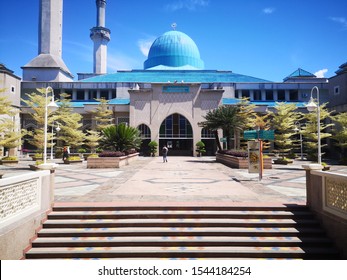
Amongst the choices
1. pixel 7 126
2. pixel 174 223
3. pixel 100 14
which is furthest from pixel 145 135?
pixel 100 14

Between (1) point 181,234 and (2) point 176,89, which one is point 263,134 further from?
(2) point 176,89

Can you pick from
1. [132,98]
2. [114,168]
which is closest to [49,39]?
[132,98]

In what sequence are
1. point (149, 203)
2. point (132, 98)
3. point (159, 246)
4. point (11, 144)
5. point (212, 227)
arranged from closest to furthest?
point (159, 246) → point (212, 227) → point (149, 203) → point (11, 144) → point (132, 98)

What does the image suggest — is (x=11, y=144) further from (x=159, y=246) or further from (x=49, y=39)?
(x=49, y=39)

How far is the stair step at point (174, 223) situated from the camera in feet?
21.0

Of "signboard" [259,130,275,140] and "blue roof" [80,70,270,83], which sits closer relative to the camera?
"signboard" [259,130,275,140]

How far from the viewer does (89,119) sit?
3831cm

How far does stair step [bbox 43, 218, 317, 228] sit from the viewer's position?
21.0 feet

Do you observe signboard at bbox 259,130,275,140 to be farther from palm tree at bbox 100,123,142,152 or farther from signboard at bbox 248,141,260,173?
palm tree at bbox 100,123,142,152

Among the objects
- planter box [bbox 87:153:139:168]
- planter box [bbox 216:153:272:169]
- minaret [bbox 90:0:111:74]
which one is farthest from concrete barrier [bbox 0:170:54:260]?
minaret [bbox 90:0:111:74]

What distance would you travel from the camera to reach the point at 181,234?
Answer: 6.05 meters

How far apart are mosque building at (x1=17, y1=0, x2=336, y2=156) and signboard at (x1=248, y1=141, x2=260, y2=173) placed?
2312 centimetres

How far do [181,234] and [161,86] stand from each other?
3232 centimetres

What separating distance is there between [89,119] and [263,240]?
36920 millimetres
